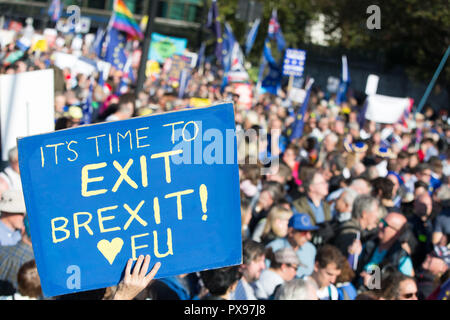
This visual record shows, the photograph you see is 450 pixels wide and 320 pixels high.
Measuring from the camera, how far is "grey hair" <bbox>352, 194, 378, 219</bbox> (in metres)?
5.48

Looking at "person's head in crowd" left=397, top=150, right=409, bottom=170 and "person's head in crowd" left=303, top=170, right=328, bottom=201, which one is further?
"person's head in crowd" left=397, top=150, right=409, bottom=170

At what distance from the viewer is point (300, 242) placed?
4.95 meters

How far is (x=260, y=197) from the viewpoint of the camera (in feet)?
20.1

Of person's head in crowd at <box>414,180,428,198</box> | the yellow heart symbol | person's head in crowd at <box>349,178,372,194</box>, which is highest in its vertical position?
the yellow heart symbol

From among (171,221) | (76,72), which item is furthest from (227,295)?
(76,72)

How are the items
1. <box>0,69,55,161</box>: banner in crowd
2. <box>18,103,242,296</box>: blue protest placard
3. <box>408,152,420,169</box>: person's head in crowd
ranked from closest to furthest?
<box>18,103,242,296</box>: blue protest placard, <box>0,69,55,161</box>: banner in crowd, <box>408,152,420,169</box>: person's head in crowd

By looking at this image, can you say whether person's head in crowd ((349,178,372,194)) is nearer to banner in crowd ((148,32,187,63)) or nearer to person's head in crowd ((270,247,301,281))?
person's head in crowd ((270,247,301,281))

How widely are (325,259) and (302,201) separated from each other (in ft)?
6.00

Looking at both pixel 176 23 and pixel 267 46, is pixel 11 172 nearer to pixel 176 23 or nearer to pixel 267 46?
pixel 267 46

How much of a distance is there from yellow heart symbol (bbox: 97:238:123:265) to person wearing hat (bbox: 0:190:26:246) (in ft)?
4.75

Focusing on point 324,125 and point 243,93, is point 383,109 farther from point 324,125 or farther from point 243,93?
point 243,93

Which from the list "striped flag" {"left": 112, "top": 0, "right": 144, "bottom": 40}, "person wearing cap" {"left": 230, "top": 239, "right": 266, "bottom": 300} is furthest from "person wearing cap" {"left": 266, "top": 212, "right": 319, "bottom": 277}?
"striped flag" {"left": 112, "top": 0, "right": 144, "bottom": 40}

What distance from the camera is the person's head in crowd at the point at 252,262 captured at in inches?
160

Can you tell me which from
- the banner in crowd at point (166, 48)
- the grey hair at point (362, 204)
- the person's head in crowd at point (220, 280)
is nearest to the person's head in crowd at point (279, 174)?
the grey hair at point (362, 204)
